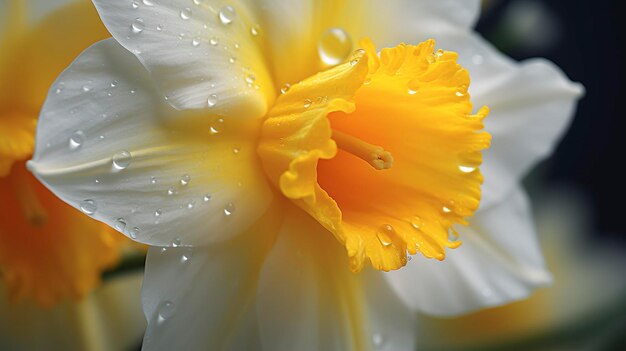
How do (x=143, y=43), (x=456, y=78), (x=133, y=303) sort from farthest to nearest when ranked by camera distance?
(x=133, y=303), (x=456, y=78), (x=143, y=43)

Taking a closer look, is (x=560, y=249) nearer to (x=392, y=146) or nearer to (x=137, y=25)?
(x=392, y=146)

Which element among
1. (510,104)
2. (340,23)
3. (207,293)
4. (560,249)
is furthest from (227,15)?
(560,249)

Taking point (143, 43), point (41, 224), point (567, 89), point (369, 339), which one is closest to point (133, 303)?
point (41, 224)

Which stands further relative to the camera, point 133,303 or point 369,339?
point 133,303

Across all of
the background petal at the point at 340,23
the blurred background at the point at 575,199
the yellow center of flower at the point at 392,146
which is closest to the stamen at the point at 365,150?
the yellow center of flower at the point at 392,146

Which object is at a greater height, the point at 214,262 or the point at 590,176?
the point at 214,262

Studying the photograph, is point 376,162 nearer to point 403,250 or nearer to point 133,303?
point 403,250
